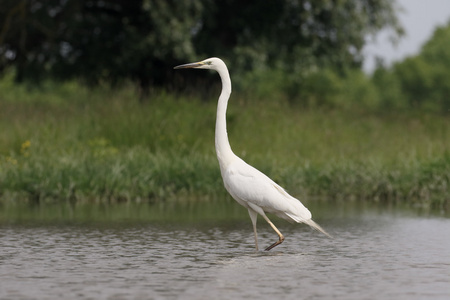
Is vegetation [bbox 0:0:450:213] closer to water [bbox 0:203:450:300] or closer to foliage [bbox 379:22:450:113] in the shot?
water [bbox 0:203:450:300]

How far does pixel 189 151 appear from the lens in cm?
1795

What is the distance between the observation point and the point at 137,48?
82.8 feet

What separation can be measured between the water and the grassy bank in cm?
338

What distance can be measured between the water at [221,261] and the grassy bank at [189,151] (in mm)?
3383

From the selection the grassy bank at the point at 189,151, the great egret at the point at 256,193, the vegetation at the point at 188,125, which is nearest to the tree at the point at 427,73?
the vegetation at the point at 188,125

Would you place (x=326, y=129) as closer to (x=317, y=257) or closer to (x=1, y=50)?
(x=1, y=50)

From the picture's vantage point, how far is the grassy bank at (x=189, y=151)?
15212mm

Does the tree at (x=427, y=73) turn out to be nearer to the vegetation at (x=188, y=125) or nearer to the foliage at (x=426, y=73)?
the foliage at (x=426, y=73)

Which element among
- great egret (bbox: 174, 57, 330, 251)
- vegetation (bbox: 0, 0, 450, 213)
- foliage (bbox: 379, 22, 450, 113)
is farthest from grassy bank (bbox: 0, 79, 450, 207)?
foliage (bbox: 379, 22, 450, 113)

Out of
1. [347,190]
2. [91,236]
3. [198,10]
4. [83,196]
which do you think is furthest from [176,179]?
[198,10]

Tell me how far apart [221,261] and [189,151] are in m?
9.45

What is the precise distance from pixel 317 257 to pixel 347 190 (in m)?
7.32

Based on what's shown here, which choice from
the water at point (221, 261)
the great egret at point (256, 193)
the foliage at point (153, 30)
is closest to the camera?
the water at point (221, 261)

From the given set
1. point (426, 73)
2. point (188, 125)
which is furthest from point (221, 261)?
point (426, 73)
